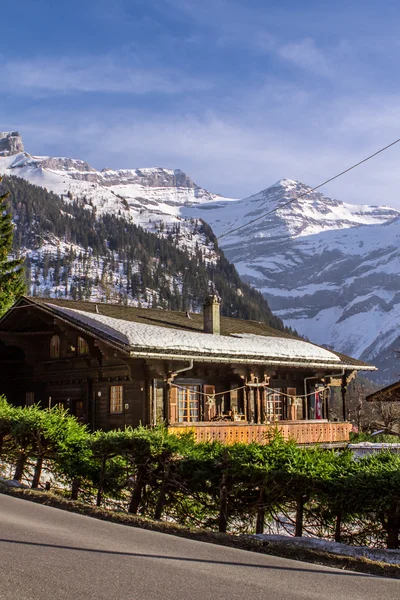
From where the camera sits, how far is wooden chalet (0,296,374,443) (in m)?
24.6

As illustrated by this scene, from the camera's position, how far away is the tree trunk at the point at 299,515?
404 inches

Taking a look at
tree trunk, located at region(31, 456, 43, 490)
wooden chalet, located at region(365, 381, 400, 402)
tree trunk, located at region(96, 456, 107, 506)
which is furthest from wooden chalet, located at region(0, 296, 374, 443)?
tree trunk, located at region(96, 456, 107, 506)

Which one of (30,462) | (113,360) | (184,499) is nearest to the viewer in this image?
(184,499)

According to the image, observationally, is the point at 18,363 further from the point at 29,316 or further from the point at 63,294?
the point at 63,294

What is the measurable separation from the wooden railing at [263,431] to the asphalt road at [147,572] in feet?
38.8

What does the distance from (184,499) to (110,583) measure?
4.56 metres

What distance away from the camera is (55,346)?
29344 mm

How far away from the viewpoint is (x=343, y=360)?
3312cm

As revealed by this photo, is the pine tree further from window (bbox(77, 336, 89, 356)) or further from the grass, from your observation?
the grass

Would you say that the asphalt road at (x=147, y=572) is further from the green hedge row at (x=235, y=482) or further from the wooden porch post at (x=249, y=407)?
the wooden porch post at (x=249, y=407)

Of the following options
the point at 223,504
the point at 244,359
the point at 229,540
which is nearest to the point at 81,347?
the point at 244,359

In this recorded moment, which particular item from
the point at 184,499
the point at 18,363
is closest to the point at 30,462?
the point at 184,499

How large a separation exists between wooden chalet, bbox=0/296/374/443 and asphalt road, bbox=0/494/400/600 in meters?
13.6

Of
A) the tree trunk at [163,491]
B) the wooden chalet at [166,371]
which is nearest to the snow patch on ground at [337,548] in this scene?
the tree trunk at [163,491]
